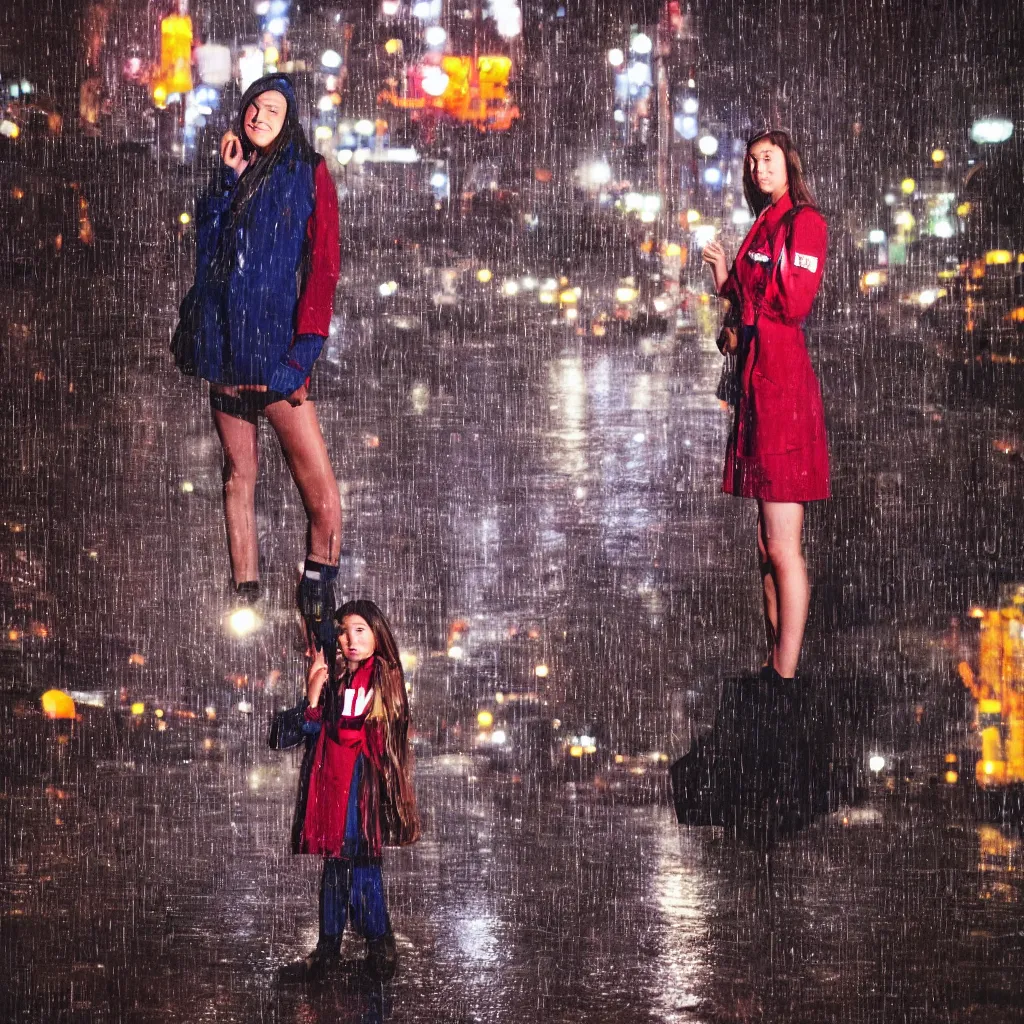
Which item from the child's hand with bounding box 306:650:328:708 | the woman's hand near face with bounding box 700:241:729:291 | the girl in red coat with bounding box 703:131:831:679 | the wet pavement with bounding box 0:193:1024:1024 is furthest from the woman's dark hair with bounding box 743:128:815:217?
the child's hand with bounding box 306:650:328:708

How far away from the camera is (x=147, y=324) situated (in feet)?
12.3

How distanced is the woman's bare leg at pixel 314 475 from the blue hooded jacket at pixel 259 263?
0.23ft

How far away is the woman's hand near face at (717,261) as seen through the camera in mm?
3656

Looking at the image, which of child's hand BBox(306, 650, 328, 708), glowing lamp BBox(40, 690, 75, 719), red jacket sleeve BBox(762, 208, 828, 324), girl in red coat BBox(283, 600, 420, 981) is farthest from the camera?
glowing lamp BBox(40, 690, 75, 719)

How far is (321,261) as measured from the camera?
3.65 metres

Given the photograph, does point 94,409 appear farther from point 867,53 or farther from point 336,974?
point 867,53

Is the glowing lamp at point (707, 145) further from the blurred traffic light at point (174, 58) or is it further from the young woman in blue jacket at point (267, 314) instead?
the blurred traffic light at point (174, 58)

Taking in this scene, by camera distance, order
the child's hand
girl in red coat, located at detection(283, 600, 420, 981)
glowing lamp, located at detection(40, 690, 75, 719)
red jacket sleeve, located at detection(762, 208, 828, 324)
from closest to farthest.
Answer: girl in red coat, located at detection(283, 600, 420, 981), the child's hand, red jacket sleeve, located at detection(762, 208, 828, 324), glowing lamp, located at detection(40, 690, 75, 719)

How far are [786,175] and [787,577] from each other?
3.34ft

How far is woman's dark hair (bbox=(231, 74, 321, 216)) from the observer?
3648 millimetres

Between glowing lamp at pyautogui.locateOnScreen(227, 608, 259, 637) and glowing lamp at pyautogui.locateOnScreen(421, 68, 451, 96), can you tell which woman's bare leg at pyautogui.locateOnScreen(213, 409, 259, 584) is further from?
glowing lamp at pyautogui.locateOnScreen(421, 68, 451, 96)

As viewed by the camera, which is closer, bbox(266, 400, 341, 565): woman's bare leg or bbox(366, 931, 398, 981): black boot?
bbox(366, 931, 398, 981): black boot

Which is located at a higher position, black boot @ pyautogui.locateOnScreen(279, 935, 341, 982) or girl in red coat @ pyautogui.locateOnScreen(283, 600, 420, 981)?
girl in red coat @ pyautogui.locateOnScreen(283, 600, 420, 981)

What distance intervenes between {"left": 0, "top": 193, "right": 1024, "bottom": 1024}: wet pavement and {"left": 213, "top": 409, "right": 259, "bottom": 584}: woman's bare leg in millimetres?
33
